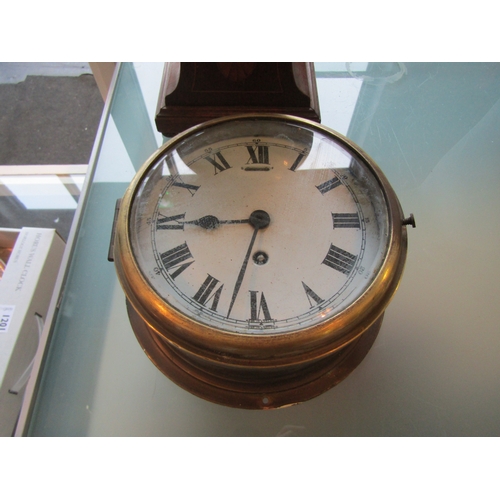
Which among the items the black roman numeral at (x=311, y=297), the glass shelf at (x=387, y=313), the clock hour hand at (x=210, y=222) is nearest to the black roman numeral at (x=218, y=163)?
the clock hour hand at (x=210, y=222)

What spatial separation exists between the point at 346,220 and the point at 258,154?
255 mm

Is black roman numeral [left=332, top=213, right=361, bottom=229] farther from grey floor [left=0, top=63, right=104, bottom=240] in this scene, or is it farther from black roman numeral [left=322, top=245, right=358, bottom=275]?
grey floor [left=0, top=63, right=104, bottom=240]

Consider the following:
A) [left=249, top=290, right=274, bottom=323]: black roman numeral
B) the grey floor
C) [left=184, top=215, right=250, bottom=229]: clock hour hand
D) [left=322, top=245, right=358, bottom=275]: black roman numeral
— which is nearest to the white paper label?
[left=184, top=215, right=250, bottom=229]: clock hour hand

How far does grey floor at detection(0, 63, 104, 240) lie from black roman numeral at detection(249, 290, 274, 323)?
5.40 feet

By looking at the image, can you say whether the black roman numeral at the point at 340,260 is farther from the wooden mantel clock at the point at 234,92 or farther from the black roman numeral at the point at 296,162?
the wooden mantel clock at the point at 234,92

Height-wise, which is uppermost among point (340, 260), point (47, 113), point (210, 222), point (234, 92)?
point (47, 113)

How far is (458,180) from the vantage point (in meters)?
1.35

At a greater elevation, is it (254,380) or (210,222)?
(210,222)

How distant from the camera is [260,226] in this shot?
0.88 meters

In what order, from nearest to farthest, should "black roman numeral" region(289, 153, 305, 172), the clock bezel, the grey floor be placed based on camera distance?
the clock bezel
"black roman numeral" region(289, 153, 305, 172)
the grey floor

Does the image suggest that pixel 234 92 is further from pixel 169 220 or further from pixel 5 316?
pixel 5 316

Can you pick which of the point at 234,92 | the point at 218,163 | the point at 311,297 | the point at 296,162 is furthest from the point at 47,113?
the point at 311,297

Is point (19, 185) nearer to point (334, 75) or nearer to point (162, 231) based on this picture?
point (162, 231)

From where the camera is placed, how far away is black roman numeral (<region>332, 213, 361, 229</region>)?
2.88 feet
